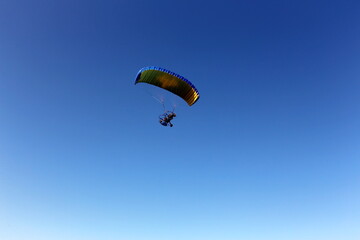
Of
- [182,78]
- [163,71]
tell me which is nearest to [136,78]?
[163,71]

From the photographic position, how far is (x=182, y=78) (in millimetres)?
35594

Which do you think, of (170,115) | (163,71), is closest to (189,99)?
(170,115)

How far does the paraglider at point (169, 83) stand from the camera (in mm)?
34469

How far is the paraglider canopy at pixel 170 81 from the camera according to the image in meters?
34.4

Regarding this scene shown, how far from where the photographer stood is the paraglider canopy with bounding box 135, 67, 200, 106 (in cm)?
3444

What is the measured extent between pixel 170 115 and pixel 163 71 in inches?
239

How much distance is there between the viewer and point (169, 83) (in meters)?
36.6

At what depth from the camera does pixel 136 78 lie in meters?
34.4

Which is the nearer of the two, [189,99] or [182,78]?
[182,78]

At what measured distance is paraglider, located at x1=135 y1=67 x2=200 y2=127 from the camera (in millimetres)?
34469

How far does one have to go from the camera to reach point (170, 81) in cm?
3616

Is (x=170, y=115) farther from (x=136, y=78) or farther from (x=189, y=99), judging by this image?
(x=136, y=78)

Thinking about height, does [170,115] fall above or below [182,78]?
below

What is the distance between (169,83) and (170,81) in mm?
522
